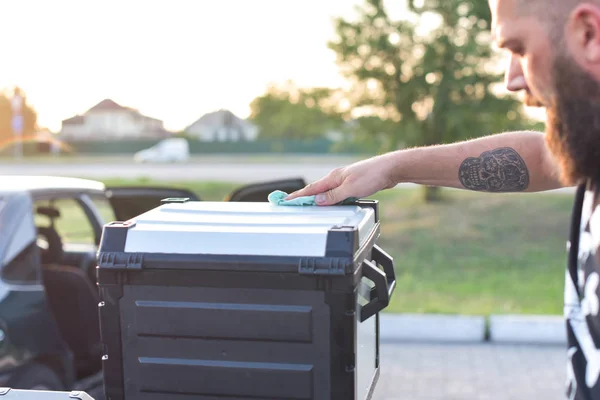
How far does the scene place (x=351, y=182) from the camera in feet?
6.55

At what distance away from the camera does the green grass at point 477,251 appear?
24.9 feet

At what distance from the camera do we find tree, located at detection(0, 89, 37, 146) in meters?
45.7

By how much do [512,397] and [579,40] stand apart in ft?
14.3

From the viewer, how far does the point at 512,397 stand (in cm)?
518

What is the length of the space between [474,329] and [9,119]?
49.7m

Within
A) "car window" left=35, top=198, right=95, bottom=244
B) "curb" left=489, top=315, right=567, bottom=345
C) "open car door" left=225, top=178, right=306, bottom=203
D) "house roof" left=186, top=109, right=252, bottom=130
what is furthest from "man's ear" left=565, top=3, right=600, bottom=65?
"house roof" left=186, top=109, right=252, bottom=130

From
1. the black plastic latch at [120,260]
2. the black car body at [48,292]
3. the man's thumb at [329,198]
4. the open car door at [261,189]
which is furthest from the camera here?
the black car body at [48,292]

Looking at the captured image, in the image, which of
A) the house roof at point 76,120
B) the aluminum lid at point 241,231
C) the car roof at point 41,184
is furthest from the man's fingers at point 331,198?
the house roof at point 76,120

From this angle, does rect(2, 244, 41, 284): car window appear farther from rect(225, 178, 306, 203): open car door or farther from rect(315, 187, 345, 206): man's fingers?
rect(315, 187, 345, 206): man's fingers

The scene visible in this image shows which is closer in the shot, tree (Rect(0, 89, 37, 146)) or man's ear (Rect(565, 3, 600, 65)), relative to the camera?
man's ear (Rect(565, 3, 600, 65))

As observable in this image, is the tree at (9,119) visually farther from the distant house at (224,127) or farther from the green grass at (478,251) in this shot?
the green grass at (478,251)

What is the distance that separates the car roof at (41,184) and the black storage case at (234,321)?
2.24 m

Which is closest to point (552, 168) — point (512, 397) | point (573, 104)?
point (573, 104)

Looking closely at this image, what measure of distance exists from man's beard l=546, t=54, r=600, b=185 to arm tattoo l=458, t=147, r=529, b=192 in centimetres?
65
